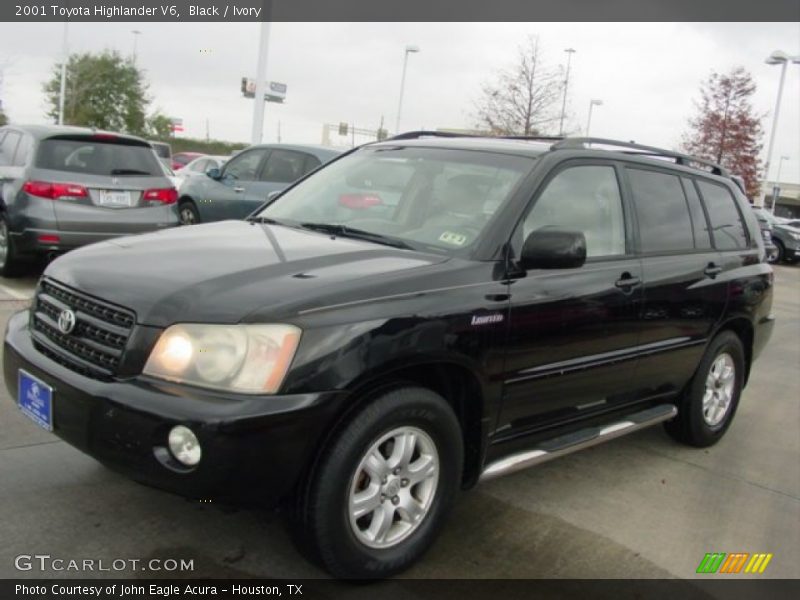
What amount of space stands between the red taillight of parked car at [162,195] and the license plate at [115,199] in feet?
0.58

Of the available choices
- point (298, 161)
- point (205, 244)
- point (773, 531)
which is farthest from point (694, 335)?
point (298, 161)

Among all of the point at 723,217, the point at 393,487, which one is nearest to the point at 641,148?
the point at 723,217

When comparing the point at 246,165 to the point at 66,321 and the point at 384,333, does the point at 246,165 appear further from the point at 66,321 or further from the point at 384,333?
the point at 384,333

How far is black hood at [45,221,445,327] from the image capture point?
2.58 metres

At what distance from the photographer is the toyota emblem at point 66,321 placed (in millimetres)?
2816

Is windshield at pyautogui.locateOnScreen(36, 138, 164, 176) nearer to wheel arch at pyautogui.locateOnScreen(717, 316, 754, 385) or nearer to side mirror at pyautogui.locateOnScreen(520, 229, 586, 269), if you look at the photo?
side mirror at pyautogui.locateOnScreen(520, 229, 586, 269)

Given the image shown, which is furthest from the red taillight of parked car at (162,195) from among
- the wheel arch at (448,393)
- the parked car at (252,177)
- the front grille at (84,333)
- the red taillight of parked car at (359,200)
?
the wheel arch at (448,393)

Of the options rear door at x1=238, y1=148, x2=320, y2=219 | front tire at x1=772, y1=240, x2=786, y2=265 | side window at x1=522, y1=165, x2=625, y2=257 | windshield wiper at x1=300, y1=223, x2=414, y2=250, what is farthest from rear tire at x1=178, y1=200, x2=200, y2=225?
front tire at x1=772, y1=240, x2=786, y2=265

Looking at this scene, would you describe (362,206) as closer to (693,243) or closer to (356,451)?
(356,451)

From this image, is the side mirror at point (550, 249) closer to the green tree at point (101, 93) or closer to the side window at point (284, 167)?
the side window at point (284, 167)

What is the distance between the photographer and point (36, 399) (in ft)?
9.39

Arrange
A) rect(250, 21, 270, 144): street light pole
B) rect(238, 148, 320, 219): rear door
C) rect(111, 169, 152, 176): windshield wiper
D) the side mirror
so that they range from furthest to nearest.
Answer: rect(250, 21, 270, 144): street light pole, rect(238, 148, 320, 219): rear door, rect(111, 169, 152, 176): windshield wiper, the side mirror

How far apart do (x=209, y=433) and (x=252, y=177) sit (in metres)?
8.13

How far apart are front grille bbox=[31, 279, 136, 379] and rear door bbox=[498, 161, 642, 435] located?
156 cm
